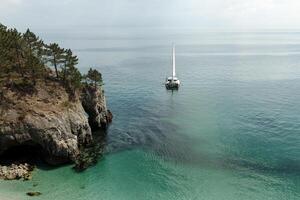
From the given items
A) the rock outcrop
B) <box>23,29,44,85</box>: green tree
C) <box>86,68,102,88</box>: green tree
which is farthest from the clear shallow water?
<box>23,29,44,85</box>: green tree

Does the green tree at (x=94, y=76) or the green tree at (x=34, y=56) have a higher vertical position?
the green tree at (x=34, y=56)

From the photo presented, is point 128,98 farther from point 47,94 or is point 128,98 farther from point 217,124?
point 47,94

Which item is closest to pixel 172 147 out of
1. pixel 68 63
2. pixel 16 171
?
pixel 68 63

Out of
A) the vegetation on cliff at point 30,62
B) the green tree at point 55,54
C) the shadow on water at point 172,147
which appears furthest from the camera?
the green tree at point 55,54

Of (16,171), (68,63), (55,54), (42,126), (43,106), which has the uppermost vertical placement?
(55,54)

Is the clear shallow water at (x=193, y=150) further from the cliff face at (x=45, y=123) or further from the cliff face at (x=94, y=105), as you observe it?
the cliff face at (x=45, y=123)

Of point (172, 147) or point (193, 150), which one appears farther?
point (172, 147)

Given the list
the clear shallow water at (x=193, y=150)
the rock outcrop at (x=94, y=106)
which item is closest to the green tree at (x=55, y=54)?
the rock outcrop at (x=94, y=106)

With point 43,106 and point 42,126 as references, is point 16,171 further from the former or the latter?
point 43,106
